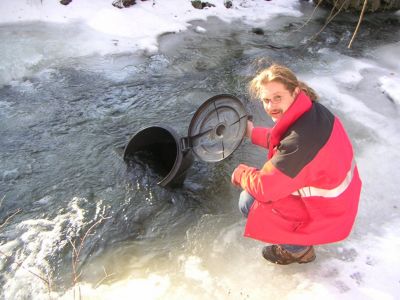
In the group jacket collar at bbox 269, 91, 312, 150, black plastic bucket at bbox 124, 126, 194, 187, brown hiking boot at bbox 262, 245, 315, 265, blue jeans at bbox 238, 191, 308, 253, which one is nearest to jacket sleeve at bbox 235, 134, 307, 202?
jacket collar at bbox 269, 91, 312, 150

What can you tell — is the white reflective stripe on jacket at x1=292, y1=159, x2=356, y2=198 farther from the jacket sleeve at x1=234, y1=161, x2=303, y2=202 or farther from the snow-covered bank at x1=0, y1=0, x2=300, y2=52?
the snow-covered bank at x1=0, y1=0, x2=300, y2=52

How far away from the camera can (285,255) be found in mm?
2773

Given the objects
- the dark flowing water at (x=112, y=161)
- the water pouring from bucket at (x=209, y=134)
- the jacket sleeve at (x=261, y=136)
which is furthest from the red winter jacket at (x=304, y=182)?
the water pouring from bucket at (x=209, y=134)

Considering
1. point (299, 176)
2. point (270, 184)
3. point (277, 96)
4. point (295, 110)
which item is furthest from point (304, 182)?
point (277, 96)

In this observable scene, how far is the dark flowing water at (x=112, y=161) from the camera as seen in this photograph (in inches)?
118

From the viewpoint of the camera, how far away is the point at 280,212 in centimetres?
253

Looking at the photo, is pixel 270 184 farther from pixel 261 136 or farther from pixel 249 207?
pixel 261 136

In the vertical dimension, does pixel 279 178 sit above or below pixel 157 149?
above

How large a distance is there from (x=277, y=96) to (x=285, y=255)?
1.17 metres

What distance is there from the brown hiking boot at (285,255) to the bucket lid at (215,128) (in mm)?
906

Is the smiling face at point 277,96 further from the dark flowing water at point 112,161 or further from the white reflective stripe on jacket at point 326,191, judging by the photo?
the dark flowing water at point 112,161

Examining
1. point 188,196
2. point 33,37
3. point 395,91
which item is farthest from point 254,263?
point 33,37

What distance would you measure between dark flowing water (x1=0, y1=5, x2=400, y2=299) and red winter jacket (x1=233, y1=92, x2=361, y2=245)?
0.66m

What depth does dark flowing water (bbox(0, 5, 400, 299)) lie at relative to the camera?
118 inches
